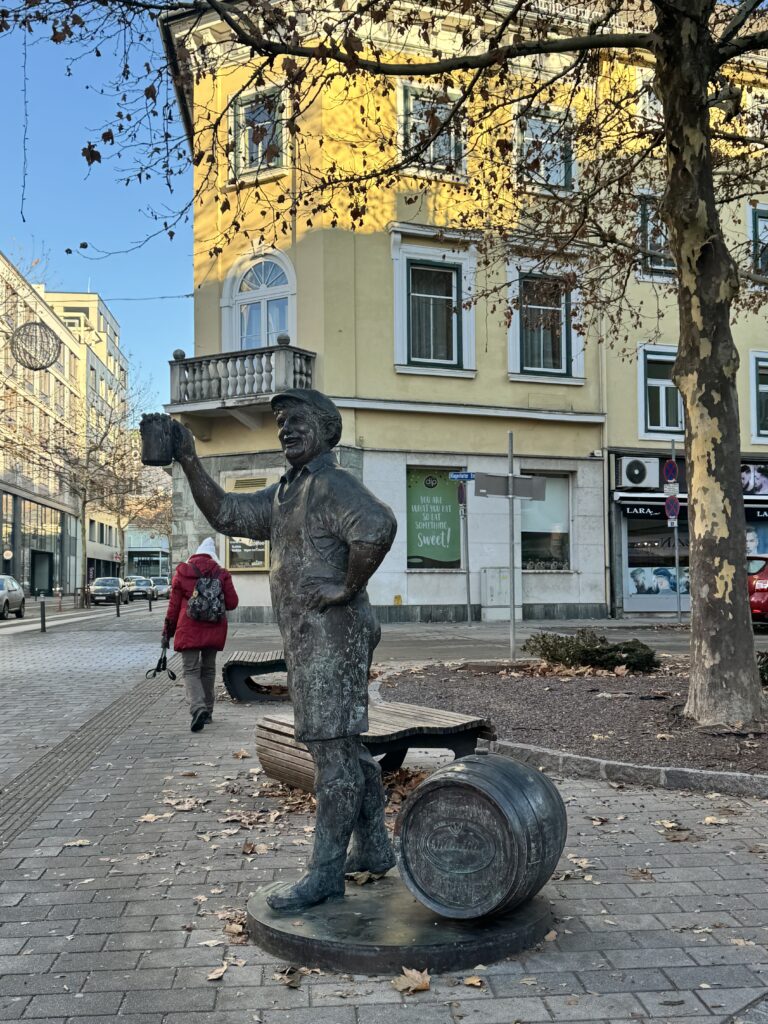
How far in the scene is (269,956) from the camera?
354 cm

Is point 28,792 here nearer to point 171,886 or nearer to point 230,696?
point 171,886

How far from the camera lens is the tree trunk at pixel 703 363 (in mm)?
7535

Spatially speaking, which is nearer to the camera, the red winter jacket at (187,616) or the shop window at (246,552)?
the red winter jacket at (187,616)

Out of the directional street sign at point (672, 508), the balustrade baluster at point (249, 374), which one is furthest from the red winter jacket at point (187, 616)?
the directional street sign at point (672, 508)

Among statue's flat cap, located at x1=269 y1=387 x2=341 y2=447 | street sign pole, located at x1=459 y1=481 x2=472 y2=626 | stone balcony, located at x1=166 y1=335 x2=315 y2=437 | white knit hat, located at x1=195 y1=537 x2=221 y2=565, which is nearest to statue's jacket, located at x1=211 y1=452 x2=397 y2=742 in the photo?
statue's flat cap, located at x1=269 y1=387 x2=341 y2=447

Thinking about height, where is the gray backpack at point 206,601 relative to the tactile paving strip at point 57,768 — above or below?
above

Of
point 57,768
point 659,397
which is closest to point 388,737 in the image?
point 57,768

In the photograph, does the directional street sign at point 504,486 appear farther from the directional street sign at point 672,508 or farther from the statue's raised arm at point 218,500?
the directional street sign at point 672,508

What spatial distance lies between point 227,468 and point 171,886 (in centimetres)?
1910

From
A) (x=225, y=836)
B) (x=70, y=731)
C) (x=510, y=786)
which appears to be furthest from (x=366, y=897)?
(x=70, y=731)

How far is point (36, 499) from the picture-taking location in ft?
202

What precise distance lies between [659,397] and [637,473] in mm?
2217

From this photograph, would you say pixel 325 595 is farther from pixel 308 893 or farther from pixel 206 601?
pixel 206 601

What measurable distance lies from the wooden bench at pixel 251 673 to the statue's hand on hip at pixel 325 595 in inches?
243
